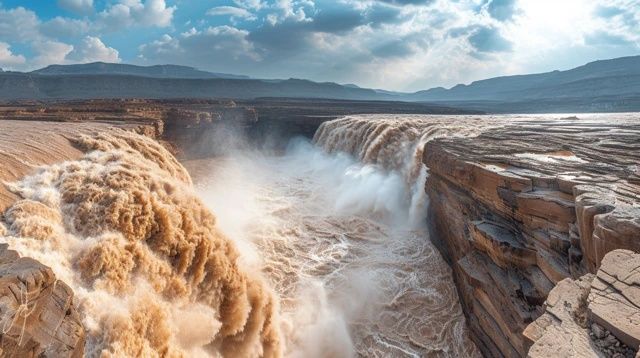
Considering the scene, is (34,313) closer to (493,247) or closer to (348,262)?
(493,247)

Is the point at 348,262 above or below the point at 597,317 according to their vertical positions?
below

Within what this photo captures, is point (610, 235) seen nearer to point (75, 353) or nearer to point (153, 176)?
point (75, 353)

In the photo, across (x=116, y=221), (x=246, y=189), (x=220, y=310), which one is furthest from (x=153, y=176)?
(x=246, y=189)

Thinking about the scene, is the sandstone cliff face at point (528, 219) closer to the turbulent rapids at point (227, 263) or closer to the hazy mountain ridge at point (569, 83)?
the turbulent rapids at point (227, 263)

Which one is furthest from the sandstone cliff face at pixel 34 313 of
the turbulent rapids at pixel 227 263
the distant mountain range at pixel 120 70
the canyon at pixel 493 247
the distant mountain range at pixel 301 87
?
the distant mountain range at pixel 120 70

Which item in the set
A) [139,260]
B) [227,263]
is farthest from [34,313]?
[227,263]

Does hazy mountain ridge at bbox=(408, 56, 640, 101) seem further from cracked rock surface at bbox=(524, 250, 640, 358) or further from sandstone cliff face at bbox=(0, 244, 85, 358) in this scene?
sandstone cliff face at bbox=(0, 244, 85, 358)
